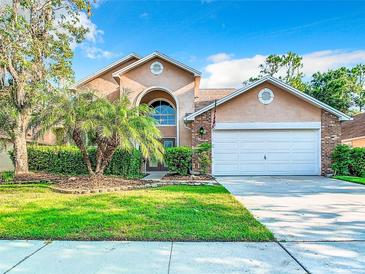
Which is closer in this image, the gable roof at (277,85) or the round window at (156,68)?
the gable roof at (277,85)

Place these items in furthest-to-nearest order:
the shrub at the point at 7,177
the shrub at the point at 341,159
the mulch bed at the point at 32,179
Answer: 1. the shrub at the point at 341,159
2. the shrub at the point at 7,177
3. the mulch bed at the point at 32,179

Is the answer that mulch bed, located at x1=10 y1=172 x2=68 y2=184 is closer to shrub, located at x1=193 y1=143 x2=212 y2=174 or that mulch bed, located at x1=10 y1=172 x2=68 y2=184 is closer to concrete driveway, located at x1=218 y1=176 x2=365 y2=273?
shrub, located at x1=193 y1=143 x2=212 y2=174

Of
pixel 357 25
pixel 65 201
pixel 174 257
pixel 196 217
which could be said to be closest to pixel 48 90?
pixel 65 201

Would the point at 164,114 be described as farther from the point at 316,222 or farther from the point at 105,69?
the point at 316,222

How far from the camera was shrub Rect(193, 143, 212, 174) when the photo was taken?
13141 mm

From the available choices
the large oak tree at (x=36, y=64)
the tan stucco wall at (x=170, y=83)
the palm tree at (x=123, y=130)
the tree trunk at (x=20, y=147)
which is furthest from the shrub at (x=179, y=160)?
the tree trunk at (x=20, y=147)

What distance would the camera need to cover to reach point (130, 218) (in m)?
5.50

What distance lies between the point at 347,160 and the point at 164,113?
11.8m

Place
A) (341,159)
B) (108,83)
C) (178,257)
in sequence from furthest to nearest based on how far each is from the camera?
1. (108,83)
2. (341,159)
3. (178,257)

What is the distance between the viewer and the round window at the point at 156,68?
18.2 metres

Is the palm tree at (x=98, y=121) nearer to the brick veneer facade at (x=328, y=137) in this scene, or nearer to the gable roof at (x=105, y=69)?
the gable roof at (x=105, y=69)

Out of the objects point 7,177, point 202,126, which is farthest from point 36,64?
point 202,126

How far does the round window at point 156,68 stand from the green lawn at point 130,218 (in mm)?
11672

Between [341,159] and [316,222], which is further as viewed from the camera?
[341,159]
